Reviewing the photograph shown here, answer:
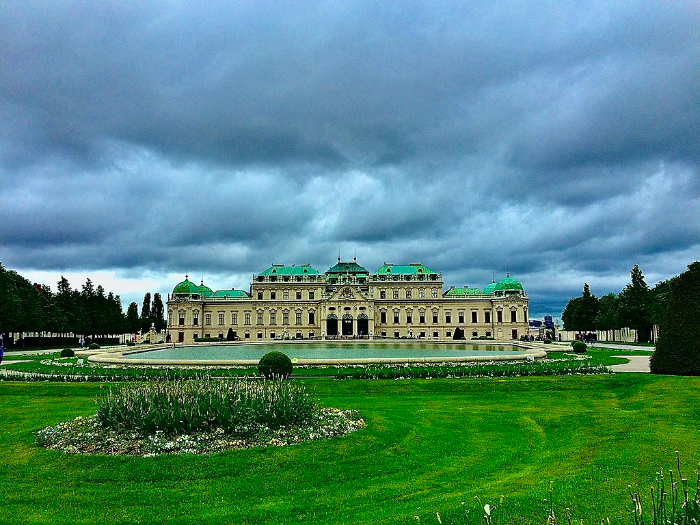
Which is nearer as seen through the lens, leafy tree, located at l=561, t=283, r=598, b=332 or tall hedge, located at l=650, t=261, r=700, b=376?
tall hedge, located at l=650, t=261, r=700, b=376

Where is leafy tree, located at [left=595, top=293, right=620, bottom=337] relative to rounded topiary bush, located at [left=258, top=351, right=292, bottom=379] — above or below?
above

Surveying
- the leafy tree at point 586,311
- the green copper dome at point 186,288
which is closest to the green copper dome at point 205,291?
the green copper dome at point 186,288

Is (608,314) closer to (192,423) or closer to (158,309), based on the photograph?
(192,423)

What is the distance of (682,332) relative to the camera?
22.5 metres

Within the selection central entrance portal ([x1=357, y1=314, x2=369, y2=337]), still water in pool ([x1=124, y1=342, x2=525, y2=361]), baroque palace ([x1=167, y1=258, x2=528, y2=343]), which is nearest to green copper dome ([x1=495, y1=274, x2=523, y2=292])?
baroque palace ([x1=167, y1=258, x2=528, y2=343])

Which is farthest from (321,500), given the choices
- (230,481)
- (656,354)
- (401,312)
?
(401,312)

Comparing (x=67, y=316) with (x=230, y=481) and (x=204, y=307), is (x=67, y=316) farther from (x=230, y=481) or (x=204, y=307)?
(x=230, y=481)

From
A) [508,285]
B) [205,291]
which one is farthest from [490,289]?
[205,291]

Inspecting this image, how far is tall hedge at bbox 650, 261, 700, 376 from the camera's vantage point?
71.9ft

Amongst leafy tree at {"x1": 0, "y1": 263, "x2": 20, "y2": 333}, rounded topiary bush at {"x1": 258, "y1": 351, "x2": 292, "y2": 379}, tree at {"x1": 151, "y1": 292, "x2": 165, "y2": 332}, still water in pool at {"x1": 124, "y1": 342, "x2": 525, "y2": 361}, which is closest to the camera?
rounded topiary bush at {"x1": 258, "y1": 351, "x2": 292, "y2": 379}

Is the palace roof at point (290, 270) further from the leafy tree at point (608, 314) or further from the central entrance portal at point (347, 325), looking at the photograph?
the leafy tree at point (608, 314)

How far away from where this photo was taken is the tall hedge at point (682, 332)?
2191cm

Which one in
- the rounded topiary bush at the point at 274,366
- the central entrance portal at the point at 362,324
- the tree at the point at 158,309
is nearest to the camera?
the rounded topiary bush at the point at 274,366

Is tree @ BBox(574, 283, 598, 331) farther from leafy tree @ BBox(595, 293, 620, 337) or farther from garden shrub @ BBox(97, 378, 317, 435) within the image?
garden shrub @ BBox(97, 378, 317, 435)
